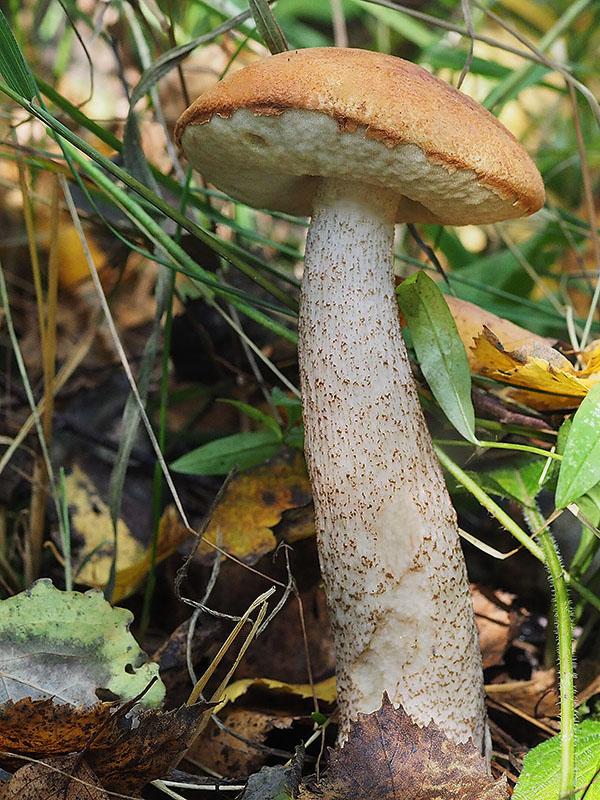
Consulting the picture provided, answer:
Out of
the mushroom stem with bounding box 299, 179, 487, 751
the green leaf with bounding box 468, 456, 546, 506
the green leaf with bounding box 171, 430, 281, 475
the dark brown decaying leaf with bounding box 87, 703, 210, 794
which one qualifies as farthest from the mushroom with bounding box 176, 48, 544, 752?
the dark brown decaying leaf with bounding box 87, 703, 210, 794

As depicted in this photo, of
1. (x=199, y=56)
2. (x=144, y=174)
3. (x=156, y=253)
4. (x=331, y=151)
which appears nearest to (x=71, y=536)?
(x=156, y=253)

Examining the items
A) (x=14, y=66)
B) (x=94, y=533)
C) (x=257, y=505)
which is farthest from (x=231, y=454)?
(x=14, y=66)

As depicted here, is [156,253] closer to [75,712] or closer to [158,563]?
[158,563]

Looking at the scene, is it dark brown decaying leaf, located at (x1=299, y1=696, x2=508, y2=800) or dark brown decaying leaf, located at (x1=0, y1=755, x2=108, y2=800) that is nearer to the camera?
dark brown decaying leaf, located at (x1=0, y1=755, x2=108, y2=800)

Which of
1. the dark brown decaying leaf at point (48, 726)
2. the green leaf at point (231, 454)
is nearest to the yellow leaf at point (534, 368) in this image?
the green leaf at point (231, 454)

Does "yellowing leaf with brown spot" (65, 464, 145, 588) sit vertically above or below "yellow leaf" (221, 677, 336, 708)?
above

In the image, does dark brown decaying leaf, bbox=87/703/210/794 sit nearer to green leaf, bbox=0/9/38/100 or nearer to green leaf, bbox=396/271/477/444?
green leaf, bbox=396/271/477/444

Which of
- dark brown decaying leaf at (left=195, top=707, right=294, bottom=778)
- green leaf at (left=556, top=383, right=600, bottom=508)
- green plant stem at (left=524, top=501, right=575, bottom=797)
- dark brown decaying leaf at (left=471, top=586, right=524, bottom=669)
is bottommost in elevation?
dark brown decaying leaf at (left=195, top=707, right=294, bottom=778)
